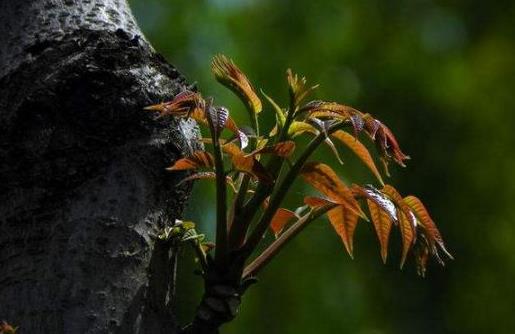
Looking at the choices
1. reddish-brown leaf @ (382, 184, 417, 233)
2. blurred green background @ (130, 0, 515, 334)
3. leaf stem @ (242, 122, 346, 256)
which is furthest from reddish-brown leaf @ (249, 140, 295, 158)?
blurred green background @ (130, 0, 515, 334)

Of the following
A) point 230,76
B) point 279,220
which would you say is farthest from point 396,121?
point 230,76

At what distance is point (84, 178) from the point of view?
3.82ft

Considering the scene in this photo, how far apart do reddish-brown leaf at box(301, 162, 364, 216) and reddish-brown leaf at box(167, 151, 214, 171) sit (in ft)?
0.29

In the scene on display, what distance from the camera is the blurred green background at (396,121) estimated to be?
21.0 ft

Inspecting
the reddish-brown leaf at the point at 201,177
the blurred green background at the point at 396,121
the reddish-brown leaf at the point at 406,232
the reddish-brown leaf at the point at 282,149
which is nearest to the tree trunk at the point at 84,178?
the reddish-brown leaf at the point at 201,177

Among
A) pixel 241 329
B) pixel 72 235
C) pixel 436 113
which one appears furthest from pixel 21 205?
pixel 436 113

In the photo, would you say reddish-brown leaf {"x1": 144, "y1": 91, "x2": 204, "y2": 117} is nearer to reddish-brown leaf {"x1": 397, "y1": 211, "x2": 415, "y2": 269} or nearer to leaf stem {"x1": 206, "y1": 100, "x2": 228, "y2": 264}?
leaf stem {"x1": 206, "y1": 100, "x2": 228, "y2": 264}

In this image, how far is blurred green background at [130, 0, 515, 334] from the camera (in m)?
6.40

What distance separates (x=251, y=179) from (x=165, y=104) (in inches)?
5.1

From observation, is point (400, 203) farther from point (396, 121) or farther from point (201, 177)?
point (396, 121)

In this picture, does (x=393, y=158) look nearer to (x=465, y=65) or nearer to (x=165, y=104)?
(x=165, y=104)

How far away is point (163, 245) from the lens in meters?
1.20

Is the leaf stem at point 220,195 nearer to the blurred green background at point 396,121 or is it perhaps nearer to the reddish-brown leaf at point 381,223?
the reddish-brown leaf at point 381,223

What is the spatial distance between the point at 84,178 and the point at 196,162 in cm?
11
